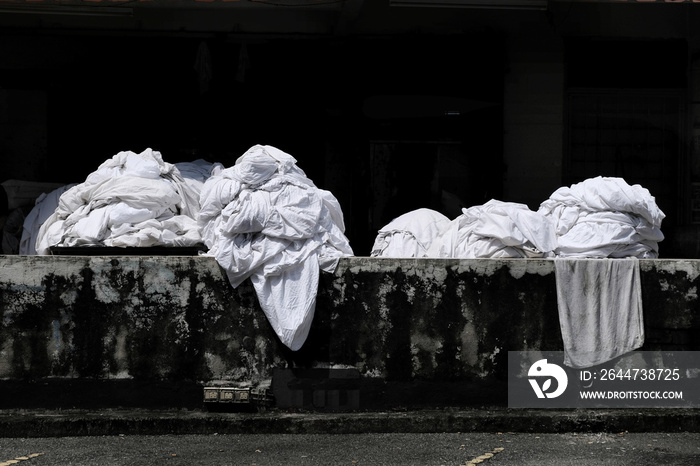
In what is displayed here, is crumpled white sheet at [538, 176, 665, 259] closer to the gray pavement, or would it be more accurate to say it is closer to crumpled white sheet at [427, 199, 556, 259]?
crumpled white sheet at [427, 199, 556, 259]

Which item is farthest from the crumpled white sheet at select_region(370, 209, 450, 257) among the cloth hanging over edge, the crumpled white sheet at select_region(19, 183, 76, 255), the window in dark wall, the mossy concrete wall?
the window in dark wall

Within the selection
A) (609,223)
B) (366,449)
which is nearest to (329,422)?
(366,449)

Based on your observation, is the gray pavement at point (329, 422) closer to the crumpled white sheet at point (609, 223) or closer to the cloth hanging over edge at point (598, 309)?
the cloth hanging over edge at point (598, 309)

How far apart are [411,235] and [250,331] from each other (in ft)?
5.99

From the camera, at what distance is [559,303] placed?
6.32m

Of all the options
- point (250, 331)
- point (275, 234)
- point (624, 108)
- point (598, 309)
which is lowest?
point (250, 331)

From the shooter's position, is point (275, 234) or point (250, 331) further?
point (275, 234)

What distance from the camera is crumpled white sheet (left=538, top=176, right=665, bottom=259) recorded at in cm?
694

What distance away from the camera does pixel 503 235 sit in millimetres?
6902

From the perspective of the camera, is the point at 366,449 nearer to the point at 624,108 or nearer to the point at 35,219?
the point at 35,219

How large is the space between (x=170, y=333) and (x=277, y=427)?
0.90 meters

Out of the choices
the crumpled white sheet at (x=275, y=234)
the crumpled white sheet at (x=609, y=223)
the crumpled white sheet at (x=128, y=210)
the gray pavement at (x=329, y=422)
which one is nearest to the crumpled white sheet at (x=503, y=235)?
the crumpled white sheet at (x=609, y=223)

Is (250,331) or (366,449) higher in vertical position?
(250,331)

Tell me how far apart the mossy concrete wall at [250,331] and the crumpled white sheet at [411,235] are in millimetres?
1178
